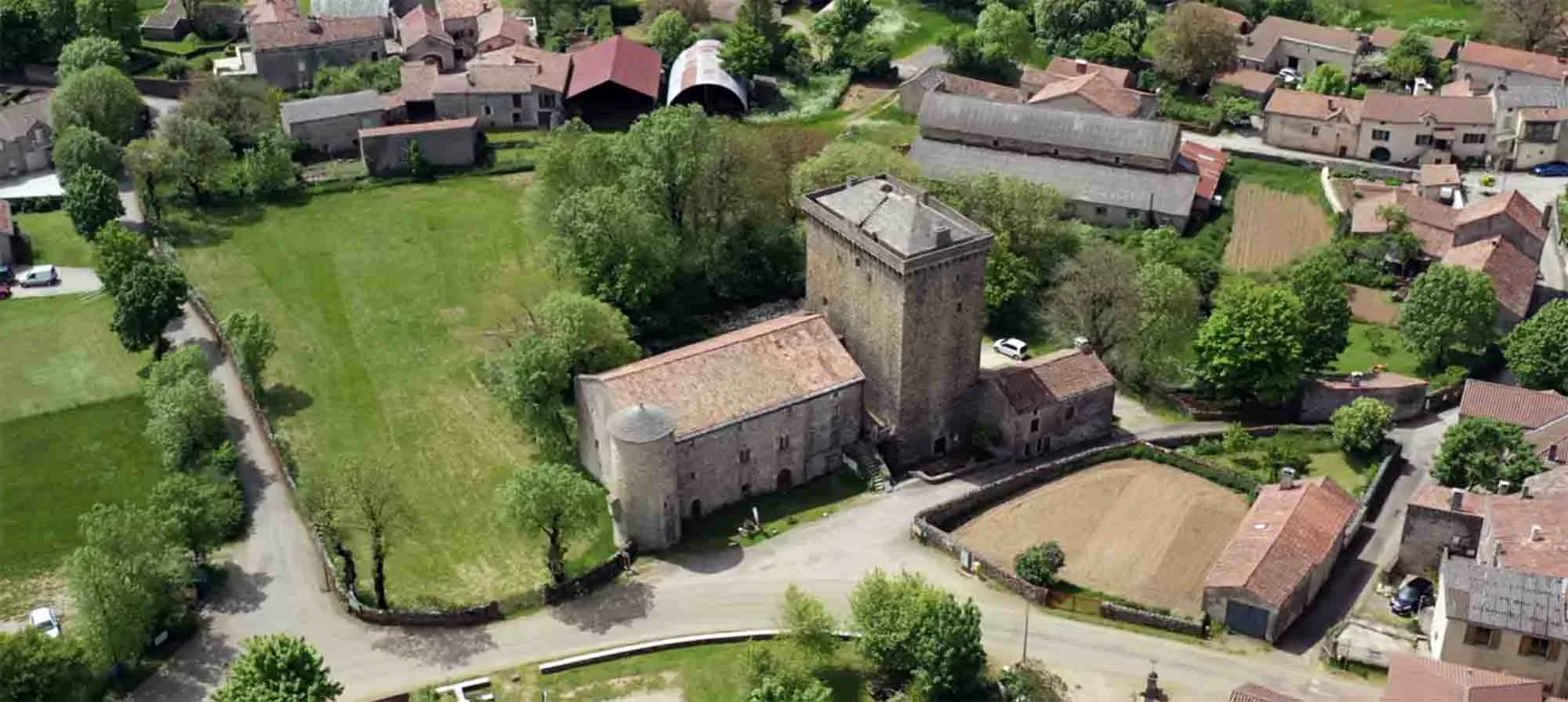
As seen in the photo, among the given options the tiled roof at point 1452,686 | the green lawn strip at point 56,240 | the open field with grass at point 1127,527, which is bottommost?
the open field with grass at point 1127,527

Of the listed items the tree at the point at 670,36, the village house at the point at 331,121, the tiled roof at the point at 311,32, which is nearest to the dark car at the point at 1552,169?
the tree at the point at 670,36

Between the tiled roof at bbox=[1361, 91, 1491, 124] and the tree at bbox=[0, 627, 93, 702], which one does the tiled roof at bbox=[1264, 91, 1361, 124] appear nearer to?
the tiled roof at bbox=[1361, 91, 1491, 124]

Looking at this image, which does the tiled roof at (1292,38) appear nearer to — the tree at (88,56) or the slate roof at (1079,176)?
the slate roof at (1079,176)

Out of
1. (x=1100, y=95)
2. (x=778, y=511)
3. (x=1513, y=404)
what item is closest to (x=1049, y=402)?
(x=778, y=511)

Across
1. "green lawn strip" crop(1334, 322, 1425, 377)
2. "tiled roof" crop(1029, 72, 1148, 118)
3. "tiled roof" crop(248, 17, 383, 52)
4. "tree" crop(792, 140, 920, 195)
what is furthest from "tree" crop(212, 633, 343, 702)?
"tiled roof" crop(248, 17, 383, 52)

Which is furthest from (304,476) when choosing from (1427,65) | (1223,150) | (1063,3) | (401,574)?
(1427,65)

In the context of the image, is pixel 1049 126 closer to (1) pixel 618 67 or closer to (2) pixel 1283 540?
(1) pixel 618 67

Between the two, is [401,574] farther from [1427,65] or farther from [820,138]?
[1427,65]
